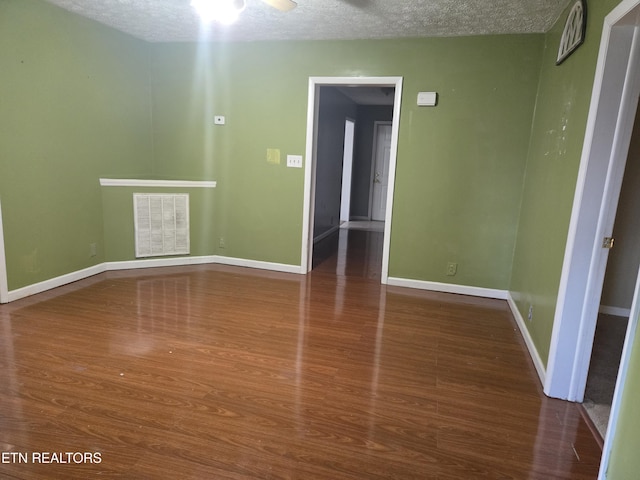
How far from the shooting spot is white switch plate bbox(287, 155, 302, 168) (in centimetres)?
427

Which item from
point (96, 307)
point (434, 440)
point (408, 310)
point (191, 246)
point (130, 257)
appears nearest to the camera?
point (434, 440)

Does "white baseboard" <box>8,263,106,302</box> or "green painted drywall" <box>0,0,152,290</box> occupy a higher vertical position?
"green painted drywall" <box>0,0,152,290</box>

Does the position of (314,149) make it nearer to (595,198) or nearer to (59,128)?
(59,128)

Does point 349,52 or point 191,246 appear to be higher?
→ point 349,52

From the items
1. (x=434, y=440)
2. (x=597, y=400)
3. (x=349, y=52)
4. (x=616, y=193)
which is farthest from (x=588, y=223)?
(x=349, y=52)

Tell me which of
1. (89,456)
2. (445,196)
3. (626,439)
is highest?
(445,196)

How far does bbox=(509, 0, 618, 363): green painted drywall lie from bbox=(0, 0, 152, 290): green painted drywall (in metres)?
3.91

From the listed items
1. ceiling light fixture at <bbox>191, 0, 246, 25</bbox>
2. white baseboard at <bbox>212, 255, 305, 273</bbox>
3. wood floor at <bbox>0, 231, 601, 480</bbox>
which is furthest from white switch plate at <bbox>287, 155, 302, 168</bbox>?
ceiling light fixture at <bbox>191, 0, 246, 25</bbox>

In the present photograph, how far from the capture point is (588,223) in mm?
2068

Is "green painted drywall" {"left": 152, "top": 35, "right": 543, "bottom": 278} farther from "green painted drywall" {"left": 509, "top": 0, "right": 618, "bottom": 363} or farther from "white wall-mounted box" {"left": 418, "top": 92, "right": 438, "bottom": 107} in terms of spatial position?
"green painted drywall" {"left": 509, "top": 0, "right": 618, "bottom": 363}

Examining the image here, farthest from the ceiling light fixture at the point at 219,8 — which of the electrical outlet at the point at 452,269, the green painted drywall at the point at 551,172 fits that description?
the electrical outlet at the point at 452,269

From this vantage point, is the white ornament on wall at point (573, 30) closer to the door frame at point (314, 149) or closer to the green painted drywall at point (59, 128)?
the door frame at point (314, 149)

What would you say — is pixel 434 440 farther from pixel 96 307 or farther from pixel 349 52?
pixel 349 52

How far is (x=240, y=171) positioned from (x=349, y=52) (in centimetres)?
168
